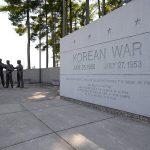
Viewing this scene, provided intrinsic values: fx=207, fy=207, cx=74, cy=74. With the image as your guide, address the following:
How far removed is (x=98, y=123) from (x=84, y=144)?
127 centimetres

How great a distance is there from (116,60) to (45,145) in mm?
2939

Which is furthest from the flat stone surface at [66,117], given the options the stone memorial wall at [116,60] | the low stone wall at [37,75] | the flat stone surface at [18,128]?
the low stone wall at [37,75]

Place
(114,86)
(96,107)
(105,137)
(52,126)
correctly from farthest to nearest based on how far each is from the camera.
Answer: (96,107) → (114,86) → (52,126) → (105,137)

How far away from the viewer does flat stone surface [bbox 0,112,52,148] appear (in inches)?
144

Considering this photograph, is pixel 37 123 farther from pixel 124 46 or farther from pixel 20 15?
pixel 20 15

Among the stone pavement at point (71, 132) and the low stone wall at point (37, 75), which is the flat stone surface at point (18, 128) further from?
the low stone wall at point (37, 75)

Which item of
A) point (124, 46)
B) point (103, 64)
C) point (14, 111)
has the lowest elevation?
point (14, 111)

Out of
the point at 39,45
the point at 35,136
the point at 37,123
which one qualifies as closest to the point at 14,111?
the point at 37,123

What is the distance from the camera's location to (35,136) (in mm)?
3771

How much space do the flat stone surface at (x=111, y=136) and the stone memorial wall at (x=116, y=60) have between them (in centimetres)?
61

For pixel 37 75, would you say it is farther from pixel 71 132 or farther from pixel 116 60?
pixel 71 132

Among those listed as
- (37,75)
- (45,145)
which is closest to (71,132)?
(45,145)

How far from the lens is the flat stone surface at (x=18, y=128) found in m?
3.67

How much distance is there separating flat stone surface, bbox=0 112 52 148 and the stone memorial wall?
2.06 metres
